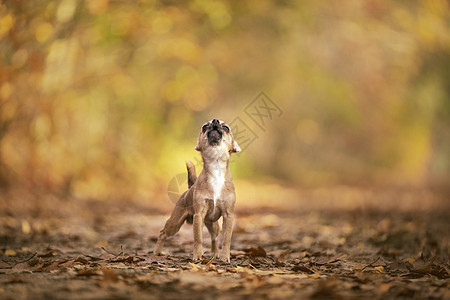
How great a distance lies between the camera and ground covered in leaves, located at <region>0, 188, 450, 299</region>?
3781 mm

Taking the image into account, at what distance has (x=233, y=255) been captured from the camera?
571 centimetres

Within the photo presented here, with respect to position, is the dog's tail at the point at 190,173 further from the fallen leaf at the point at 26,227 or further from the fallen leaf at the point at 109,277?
the fallen leaf at the point at 26,227

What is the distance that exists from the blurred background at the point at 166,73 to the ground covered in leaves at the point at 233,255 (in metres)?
1.58

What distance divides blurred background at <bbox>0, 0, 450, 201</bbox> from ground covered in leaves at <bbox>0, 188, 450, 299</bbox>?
1.58m

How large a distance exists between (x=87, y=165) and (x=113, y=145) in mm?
945

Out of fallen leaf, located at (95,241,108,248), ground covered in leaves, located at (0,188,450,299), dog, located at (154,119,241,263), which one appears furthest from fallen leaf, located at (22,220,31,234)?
dog, located at (154,119,241,263)

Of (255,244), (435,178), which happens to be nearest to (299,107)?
(435,178)

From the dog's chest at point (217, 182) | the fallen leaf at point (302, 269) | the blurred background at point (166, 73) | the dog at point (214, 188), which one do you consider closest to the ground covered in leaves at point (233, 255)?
the fallen leaf at point (302, 269)

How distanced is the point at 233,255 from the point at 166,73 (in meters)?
11.7

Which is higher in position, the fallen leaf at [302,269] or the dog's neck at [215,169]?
the dog's neck at [215,169]

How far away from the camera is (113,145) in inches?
581

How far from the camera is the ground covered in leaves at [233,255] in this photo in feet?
12.4

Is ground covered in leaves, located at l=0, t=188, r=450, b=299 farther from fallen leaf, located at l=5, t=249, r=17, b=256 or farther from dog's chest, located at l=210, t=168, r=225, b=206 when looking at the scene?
dog's chest, located at l=210, t=168, r=225, b=206

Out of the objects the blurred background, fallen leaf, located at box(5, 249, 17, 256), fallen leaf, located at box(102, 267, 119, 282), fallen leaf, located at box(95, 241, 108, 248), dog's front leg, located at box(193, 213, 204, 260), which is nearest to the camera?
fallen leaf, located at box(102, 267, 119, 282)
